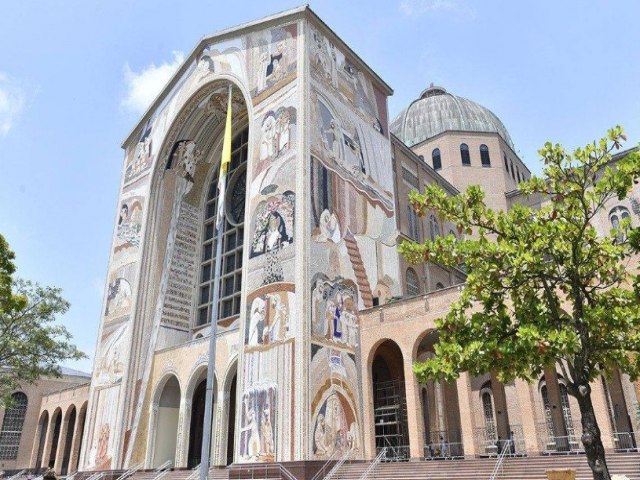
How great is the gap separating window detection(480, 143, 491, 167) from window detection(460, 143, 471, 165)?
39.7 inches

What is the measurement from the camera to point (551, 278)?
29.3ft

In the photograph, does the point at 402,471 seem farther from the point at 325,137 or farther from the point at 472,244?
the point at 325,137

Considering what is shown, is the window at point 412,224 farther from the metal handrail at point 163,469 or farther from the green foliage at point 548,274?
the green foliage at point 548,274

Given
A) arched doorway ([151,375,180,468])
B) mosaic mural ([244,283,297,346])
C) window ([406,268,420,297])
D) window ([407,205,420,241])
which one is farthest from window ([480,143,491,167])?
arched doorway ([151,375,180,468])

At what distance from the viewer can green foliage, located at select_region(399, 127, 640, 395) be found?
8430 millimetres

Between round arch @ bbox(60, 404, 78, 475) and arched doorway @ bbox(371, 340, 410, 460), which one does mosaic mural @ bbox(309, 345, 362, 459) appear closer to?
arched doorway @ bbox(371, 340, 410, 460)

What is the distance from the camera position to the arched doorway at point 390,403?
20391 mm

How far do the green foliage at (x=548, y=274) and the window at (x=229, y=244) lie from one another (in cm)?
1759

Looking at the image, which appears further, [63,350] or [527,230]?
[63,350]

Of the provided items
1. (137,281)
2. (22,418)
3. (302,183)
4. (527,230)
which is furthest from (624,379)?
(22,418)

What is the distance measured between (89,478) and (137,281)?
884 centimetres

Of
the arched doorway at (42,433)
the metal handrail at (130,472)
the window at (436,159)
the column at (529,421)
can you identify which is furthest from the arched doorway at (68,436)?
the window at (436,159)

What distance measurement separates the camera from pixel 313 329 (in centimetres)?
1834

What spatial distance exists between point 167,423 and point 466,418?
44.9ft
